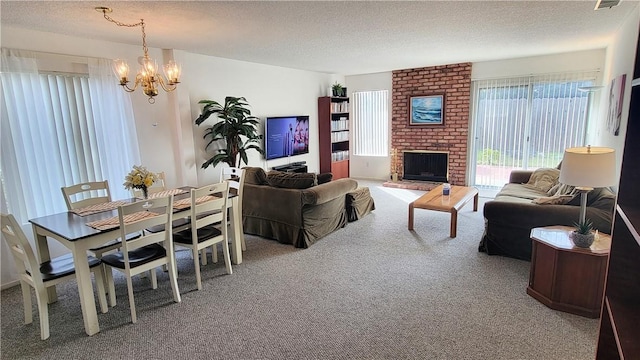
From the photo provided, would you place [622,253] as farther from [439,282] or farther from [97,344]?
[97,344]

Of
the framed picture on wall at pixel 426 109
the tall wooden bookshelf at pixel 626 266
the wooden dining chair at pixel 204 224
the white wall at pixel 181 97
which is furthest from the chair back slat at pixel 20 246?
the framed picture on wall at pixel 426 109

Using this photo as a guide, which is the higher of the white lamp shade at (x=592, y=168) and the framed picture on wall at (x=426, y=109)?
the framed picture on wall at (x=426, y=109)

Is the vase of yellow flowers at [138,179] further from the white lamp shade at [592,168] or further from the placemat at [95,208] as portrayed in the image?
the white lamp shade at [592,168]

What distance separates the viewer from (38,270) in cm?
243

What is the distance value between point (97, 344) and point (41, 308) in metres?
0.50

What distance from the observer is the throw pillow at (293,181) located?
162 inches

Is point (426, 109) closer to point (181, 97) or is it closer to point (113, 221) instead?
point (181, 97)

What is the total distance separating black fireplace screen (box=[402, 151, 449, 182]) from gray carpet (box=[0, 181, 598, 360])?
3.58 meters

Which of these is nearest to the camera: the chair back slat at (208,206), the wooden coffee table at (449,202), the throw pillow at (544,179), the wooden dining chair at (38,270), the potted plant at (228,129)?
the wooden dining chair at (38,270)

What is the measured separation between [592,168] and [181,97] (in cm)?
465

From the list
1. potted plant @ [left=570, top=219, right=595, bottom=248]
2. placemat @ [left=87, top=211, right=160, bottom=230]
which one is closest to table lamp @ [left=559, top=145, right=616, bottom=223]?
potted plant @ [left=570, top=219, right=595, bottom=248]

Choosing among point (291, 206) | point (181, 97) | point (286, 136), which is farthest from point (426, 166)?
point (181, 97)

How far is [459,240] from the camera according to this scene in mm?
4156

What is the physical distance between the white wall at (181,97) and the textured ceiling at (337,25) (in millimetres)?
A: 197
